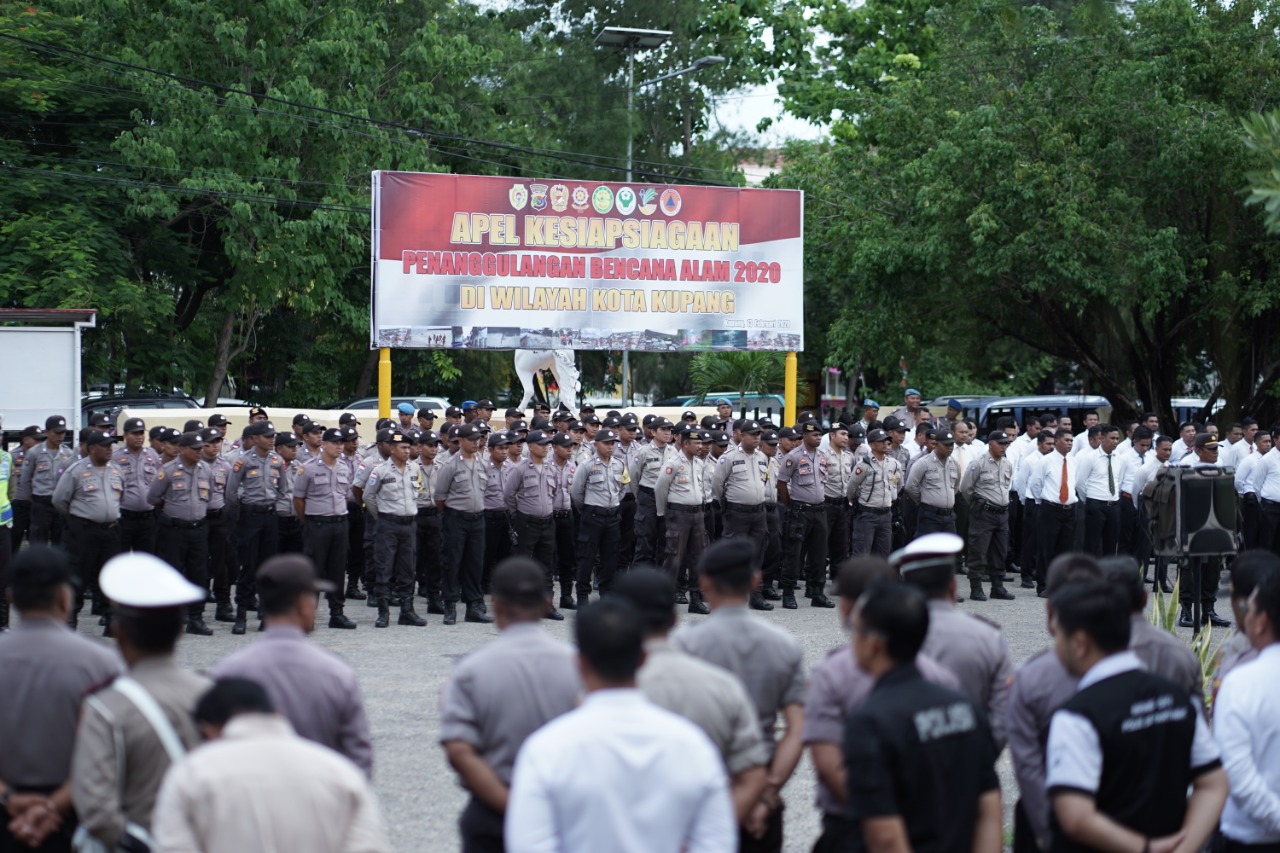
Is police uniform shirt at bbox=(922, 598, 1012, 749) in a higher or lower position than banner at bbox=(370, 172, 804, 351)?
lower

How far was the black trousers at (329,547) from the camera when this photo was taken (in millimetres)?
13453

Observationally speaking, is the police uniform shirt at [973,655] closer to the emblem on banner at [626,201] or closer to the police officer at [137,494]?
the police officer at [137,494]

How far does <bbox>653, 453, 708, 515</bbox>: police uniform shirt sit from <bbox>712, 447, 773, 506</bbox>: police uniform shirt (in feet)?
0.63

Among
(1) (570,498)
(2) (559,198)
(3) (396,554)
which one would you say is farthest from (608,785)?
(2) (559,198)

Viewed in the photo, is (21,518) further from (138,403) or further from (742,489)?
(138,403)

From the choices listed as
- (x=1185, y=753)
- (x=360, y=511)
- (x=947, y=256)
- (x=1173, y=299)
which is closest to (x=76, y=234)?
(x=360, y=511)

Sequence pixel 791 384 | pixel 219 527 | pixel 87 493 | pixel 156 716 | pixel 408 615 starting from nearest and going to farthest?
pixel 156 716, pixel 87 493, pixel 219 527, pixel 408 615, pixel 791 384

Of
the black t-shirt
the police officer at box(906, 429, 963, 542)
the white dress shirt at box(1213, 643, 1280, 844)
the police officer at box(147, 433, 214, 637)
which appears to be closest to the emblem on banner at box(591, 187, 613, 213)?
the police officer at box(906, 429, 963, 542)

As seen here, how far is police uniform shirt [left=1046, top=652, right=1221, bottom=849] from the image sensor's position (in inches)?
168

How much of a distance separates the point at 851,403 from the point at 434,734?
31.2 meters

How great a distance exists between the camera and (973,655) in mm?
5129

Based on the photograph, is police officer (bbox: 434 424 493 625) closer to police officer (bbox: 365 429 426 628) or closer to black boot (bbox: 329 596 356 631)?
police officer (bbox: 365 429 426 628)

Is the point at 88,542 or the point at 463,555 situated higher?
the point at 88,542

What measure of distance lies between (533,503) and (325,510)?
198 cm
